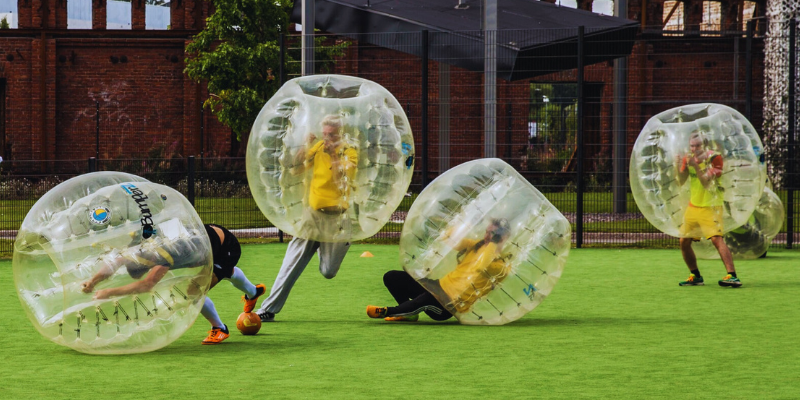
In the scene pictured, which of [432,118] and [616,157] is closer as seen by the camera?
[616,157]

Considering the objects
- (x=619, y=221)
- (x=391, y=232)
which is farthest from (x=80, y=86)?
(x=619, y=221)

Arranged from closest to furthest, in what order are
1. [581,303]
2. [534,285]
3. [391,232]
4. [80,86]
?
[534,285]
[581,303]
[391,232]
[80,86]

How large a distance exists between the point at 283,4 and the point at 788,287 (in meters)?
16.3

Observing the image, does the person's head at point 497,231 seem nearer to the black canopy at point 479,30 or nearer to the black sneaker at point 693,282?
the black sneaker at point 693,282

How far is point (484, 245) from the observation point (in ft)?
24.7

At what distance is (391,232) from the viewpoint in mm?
16219

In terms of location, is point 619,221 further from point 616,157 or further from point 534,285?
point 534,285

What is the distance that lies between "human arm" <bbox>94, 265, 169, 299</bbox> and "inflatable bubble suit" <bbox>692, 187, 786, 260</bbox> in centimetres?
724

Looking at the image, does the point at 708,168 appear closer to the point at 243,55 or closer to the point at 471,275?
the point at 471,275

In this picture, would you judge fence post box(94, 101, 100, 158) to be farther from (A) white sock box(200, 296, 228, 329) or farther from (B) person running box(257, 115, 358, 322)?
(A) white sock box(200, 296, 228, 329)

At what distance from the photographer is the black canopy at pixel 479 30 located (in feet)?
49.9

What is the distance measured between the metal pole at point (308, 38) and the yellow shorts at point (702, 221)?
664cm

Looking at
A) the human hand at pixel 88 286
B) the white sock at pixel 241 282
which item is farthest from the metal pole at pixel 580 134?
the human hand at pixel 88 286

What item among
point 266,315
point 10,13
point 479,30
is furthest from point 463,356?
point 10,13
